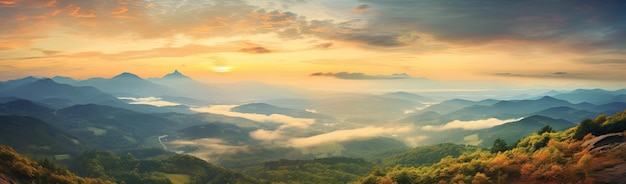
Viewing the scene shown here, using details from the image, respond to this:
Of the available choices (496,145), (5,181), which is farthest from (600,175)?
(5,181)

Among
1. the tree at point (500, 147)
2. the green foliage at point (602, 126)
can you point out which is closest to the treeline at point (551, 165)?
the green foliage at point (602, 126)

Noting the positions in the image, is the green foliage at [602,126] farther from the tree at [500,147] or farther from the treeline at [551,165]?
the tree at [500,147]

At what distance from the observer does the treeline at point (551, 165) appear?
29.0 metres

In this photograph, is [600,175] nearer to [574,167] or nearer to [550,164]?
[574,167]

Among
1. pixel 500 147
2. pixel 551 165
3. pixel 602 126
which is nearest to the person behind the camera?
pixel 551 165

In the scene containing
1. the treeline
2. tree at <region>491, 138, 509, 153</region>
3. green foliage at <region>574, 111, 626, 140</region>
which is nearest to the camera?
the treeline

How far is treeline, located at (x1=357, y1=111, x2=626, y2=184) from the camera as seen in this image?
29000mm

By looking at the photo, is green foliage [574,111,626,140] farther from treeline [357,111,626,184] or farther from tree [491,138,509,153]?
tree [491,138,509,153]

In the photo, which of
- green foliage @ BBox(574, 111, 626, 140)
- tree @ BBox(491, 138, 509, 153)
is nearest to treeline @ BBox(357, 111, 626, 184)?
green foliage @ BBox(574, 111, 626, 140)

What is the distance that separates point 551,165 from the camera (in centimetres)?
3153

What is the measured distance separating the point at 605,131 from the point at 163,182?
662ft

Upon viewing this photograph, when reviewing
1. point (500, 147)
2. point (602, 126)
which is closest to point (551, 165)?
point (602, 126)

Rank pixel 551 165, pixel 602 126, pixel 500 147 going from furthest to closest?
1. pixel 500 147
2. pixel 602 126
3. pixel 551 165

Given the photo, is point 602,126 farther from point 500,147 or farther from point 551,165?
point 551,165
